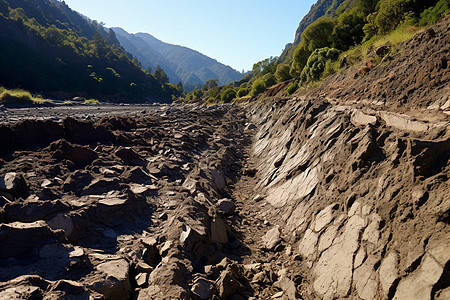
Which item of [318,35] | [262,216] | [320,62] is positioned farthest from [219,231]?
[318,35]

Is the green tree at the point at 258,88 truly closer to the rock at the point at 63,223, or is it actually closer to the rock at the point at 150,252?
the rock at the point at 150,252

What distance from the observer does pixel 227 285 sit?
4.38m

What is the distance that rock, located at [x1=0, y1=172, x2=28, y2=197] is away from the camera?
5684mm

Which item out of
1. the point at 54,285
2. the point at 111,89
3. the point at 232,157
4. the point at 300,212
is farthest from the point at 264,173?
the point at 111,89

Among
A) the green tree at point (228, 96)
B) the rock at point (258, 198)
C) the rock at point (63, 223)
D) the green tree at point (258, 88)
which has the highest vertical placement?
the green tree at point (258, 88)

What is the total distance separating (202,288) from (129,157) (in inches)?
263

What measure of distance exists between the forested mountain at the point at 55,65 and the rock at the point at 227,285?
69.7 m

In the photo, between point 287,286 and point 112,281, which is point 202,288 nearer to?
point 112,281

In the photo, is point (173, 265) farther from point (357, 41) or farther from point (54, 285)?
point (357, 41)

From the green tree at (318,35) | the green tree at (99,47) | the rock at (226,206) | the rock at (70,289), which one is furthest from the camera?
the green tree at (99,47)

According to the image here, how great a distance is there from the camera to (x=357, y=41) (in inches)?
1017

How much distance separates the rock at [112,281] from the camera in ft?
12.2

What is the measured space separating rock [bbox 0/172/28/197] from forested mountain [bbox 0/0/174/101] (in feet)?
213

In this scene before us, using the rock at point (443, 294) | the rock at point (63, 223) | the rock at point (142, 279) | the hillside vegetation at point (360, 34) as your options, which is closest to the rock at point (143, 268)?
the rock at point (142, 279)
